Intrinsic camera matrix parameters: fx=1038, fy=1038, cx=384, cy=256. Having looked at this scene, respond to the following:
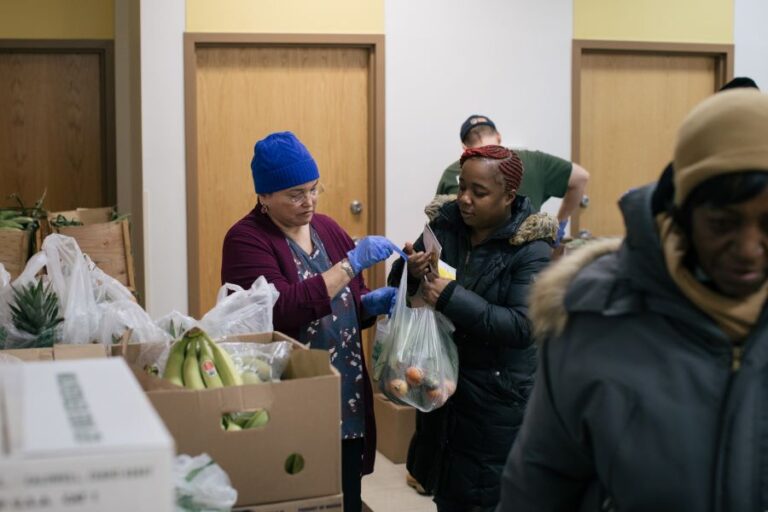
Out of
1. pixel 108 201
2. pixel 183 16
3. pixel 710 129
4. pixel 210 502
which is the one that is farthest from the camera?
pixel 108 201

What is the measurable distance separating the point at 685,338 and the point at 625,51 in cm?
449

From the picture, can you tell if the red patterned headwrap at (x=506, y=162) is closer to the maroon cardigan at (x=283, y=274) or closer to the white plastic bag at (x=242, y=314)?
the maroon cardigan at (x=283, y=274)

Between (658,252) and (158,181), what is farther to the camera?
(158,181)

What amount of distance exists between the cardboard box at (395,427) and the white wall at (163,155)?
1.11m

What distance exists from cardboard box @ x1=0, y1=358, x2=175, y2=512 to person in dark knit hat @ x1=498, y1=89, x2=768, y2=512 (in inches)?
24.5

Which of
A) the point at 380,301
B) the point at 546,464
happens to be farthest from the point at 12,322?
the point at 546,464

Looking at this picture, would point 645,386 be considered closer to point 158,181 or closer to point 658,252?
point 658,252

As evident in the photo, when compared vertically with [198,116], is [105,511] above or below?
below

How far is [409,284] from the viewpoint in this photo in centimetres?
287

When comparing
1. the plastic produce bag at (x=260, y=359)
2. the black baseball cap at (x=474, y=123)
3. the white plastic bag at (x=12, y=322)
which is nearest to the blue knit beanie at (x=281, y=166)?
the white plastic bag at (x=12, y=322)

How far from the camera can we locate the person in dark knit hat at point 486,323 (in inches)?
108

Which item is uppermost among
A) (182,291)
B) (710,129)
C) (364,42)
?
(364,42)

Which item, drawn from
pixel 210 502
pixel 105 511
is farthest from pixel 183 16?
pixel 105 511

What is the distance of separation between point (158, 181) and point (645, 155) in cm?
263
